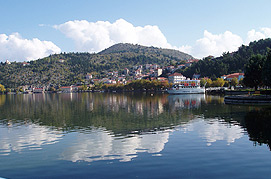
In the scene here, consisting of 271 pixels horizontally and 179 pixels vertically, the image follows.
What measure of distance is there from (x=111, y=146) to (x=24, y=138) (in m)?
10.3

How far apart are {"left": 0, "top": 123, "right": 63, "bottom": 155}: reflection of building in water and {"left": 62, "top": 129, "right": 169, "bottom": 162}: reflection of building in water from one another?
2.98 metres

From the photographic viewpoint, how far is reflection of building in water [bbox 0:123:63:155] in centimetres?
2136

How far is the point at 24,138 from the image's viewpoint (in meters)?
25.2

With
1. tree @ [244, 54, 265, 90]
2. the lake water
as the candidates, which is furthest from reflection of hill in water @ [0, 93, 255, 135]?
tree @ [244, 54, 265, 90]

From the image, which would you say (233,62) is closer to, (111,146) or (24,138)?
(24,138)

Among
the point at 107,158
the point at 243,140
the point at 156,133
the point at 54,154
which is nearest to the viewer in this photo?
the point at 107,158

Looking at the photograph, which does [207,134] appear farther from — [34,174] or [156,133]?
[34,174]

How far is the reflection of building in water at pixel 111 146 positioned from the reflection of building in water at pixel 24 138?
2978mm

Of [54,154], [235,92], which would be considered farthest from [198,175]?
[235,92]

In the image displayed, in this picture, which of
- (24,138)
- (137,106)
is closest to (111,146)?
(24,138)

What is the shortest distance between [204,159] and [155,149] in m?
4.04

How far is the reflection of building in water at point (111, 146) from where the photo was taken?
17719mm

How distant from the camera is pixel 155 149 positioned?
19.2 metres

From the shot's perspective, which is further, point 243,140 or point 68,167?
point 243,140
